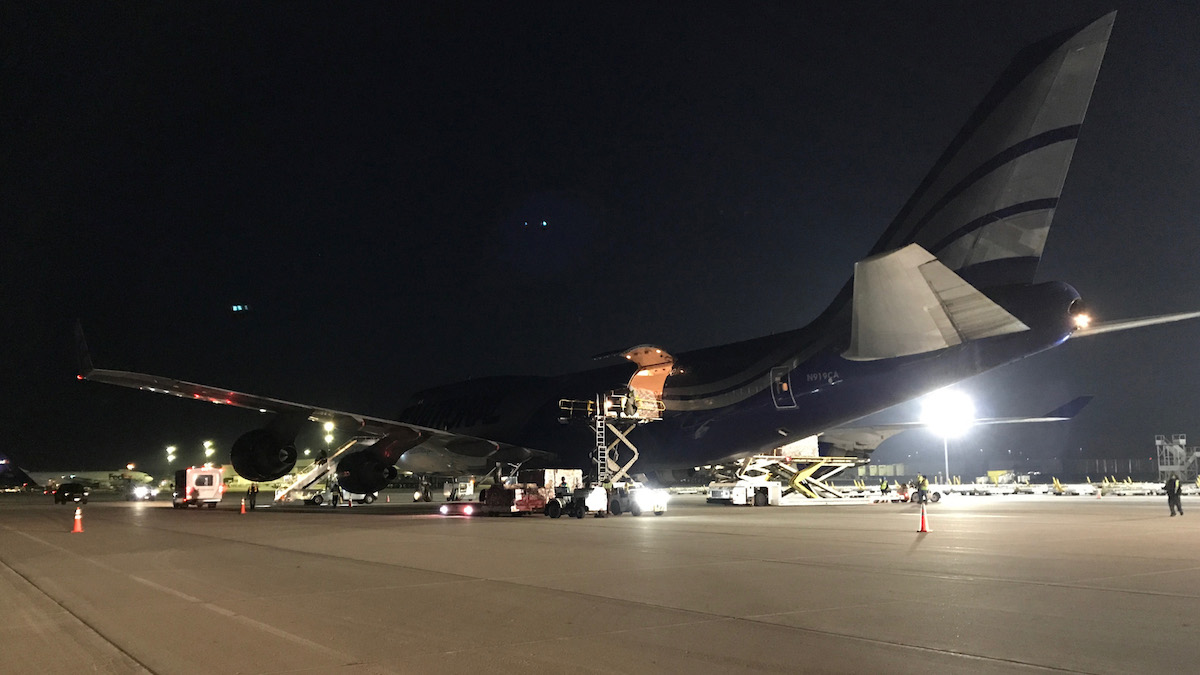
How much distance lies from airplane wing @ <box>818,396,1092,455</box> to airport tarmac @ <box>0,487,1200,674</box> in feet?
48.4

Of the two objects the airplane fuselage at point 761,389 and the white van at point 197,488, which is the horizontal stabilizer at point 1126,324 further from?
the white van at point 197,488

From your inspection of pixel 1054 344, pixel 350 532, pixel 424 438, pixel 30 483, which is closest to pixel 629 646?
pixel 1054 344

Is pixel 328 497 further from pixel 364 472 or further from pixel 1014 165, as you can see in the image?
pixel 1014 165

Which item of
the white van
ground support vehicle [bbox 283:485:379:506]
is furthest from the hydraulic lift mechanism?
the white van

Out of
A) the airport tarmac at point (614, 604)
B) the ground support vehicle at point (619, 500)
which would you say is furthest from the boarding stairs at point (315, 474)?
the airport tarmac at point (614, 604)

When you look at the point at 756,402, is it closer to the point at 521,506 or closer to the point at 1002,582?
the point at 521,506

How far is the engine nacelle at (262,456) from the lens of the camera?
24.8m

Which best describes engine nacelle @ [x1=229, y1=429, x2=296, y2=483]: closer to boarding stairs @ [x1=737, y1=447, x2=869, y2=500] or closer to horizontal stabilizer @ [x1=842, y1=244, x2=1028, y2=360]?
boarding stairs @ [x1=737, y1=447, x2=869, y2=500]

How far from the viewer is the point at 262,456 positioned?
81.8 ft

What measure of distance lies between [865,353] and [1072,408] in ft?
63.3

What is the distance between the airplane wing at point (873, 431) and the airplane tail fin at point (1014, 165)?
16540 millimetres

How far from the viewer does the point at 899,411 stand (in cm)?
3759

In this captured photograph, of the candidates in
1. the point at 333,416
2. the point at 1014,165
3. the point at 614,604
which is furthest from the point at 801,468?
the point at 614,604

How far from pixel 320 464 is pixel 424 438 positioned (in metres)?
11.5
